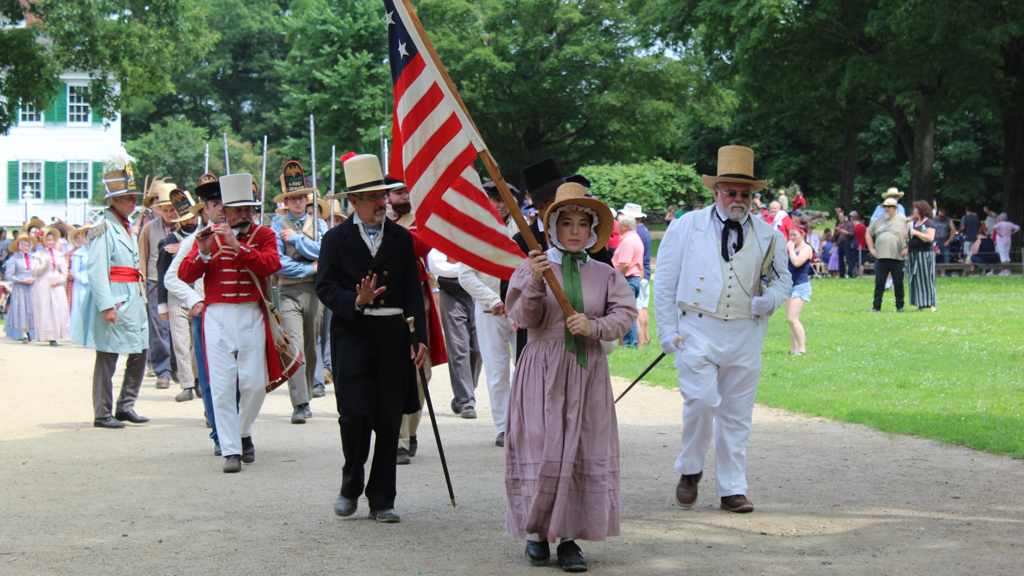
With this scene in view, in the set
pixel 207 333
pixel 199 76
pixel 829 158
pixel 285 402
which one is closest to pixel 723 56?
pixel 829 158

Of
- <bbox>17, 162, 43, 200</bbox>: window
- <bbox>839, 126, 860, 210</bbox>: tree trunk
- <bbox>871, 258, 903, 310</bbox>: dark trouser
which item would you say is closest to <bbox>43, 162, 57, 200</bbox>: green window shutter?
<bbox>17, 162, 43, 200</bbox>: window

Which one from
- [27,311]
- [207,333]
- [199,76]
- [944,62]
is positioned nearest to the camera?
[207,333]

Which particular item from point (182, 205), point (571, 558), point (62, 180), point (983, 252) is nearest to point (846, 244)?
point (983, 252)

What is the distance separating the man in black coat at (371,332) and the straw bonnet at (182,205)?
17.3 ft

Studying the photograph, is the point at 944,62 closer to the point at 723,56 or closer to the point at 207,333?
the point at 723,56

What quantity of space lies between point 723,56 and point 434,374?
2250 cm

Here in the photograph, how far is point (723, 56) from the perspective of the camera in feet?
109

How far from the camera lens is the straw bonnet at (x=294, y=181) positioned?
1083 centimetres

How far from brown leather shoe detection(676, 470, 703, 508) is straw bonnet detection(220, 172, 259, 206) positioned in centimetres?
396

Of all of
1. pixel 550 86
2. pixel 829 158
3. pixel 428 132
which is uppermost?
pixel 550 86

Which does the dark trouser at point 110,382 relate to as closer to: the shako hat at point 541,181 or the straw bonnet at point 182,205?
the straw bonnet at point 182,205

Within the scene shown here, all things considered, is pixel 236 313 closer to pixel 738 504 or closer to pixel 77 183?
pixel 738 504

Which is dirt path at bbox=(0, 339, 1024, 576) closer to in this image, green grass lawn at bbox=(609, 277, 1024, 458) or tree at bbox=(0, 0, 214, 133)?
green grass lawn at bbox=(609, 277, 1024, 458)

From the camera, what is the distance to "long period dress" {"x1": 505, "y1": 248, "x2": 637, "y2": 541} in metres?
5.10
